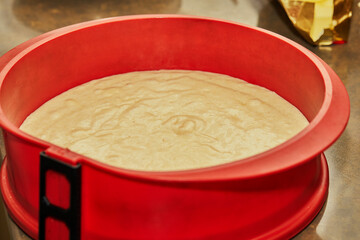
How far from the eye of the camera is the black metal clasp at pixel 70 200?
1083mm

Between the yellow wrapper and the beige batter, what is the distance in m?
0.57

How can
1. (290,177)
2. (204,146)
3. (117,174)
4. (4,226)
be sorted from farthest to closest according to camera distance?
(204,146), (4,226), (290,177), (117,174)

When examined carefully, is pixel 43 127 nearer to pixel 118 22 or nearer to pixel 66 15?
pixel 118 22

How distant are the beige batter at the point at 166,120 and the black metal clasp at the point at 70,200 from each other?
30 cm

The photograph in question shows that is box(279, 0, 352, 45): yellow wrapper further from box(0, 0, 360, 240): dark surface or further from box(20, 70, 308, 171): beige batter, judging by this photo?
box(20, 70, 308, 171): beige batter

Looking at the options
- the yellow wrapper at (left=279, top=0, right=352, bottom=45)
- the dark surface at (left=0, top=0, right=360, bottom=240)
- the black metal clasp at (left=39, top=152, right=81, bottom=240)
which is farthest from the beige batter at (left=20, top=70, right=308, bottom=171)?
the yellow wrapper at (left=279, top=0, right=352, bottom=45)

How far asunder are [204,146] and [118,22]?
59cm

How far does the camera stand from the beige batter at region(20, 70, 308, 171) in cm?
148

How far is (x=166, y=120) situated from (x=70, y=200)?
0.59 meters

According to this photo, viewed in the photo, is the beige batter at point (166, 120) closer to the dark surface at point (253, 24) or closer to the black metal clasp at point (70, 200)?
the dark surface at point (253, 24)

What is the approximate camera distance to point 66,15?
2570mm

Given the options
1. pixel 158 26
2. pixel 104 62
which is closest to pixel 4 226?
pixel 104 62

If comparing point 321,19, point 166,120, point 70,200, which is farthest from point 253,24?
point 70,200

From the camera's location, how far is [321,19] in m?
2.20
